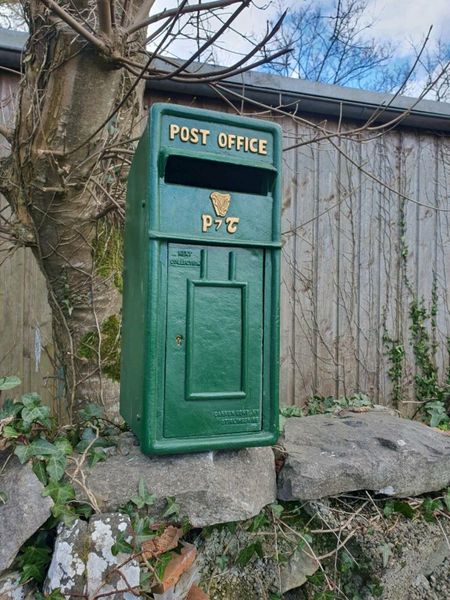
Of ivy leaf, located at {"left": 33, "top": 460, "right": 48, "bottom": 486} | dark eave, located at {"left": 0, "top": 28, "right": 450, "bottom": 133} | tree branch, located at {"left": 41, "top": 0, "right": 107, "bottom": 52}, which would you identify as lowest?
ivy leaf, located at {"left": 33, "top": 460, "right": 48, "bottom": 486}

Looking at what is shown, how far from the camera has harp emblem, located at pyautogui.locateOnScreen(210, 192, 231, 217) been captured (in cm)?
171

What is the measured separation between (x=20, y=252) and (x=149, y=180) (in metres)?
2.04

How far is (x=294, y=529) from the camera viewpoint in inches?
74.7

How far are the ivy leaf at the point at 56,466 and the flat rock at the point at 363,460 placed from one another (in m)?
0.86

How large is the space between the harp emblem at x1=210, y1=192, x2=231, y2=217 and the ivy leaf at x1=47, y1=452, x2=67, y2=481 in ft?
3.36

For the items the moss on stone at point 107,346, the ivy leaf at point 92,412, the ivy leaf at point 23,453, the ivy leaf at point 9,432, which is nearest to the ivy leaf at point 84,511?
the ivy leaf at point 23,453

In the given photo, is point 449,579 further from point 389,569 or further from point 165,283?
point 165,283

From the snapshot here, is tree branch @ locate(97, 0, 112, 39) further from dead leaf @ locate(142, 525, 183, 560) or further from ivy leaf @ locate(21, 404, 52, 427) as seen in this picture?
dead leaf @ locate(142, 525, 183, 560)

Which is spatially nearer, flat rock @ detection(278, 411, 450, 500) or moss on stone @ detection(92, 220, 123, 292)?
flat rock @ detection(278, 411, 450, 500)

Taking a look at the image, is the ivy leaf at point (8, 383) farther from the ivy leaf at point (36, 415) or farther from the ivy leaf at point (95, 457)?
the ivy leaf at point (95, 457)

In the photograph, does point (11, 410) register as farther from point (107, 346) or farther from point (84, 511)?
point (107, 346)

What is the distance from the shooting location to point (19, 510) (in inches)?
59.7

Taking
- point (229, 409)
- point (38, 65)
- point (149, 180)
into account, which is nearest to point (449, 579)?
point (229, 409)

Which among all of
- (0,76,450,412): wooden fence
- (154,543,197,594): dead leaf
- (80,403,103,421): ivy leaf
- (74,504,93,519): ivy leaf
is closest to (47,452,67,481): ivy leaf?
(74,504,93,519): ivy leaf
